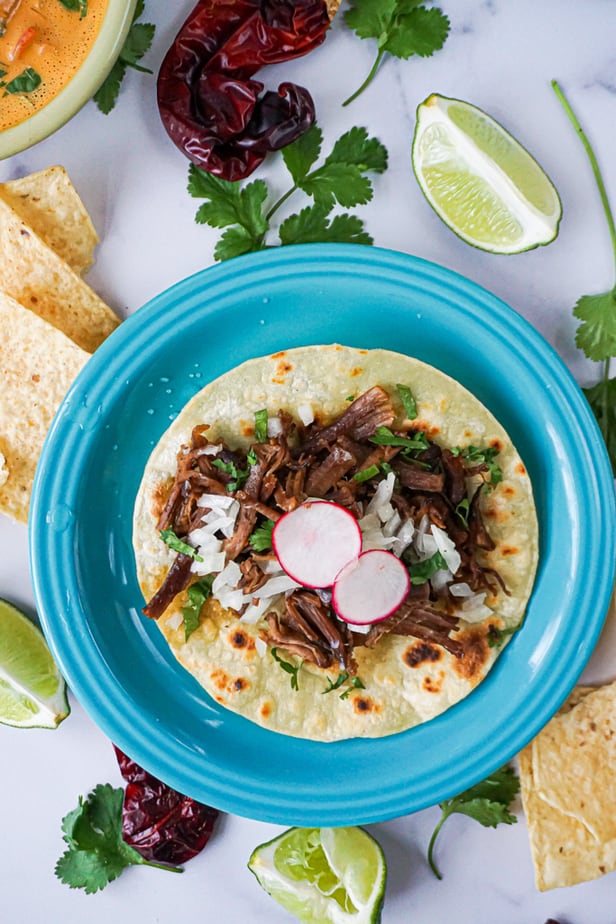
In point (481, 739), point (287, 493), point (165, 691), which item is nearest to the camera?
point (287, 493)

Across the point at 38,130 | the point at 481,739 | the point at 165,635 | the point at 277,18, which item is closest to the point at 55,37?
the point at 38,130

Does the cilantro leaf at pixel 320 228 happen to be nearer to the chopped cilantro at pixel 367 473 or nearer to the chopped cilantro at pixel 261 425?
the chopped cilantro at pixel 261 425

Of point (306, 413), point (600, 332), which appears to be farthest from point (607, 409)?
point (306, 413)

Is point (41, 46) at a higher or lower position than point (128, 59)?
higher

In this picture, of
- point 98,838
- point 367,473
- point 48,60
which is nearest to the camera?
point 367,473

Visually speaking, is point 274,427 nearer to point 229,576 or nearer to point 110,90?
point 229,576

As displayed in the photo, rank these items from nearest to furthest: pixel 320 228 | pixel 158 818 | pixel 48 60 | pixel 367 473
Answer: pixel 367 473
pixel 48 60
pixel 320 228
pixel 158 818

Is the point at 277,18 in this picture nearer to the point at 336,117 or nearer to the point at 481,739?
the point at 336,117

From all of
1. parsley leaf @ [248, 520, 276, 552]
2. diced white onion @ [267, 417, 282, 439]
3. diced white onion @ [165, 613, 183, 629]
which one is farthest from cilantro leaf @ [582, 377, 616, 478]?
diced white onion @ [165, 613, 183, 629]
